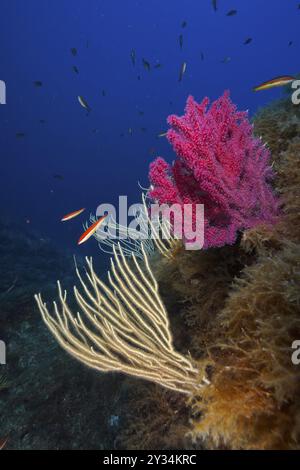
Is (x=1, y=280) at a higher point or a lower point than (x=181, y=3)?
lower

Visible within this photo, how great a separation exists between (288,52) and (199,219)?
4830 inches

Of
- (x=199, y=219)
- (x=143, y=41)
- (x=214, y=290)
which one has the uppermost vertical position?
(x=143, y=41)

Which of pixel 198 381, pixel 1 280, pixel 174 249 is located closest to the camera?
pixel 198 381

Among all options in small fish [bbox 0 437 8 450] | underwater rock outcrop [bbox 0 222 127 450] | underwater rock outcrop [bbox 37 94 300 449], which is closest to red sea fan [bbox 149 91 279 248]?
underwater rock outcrop [bbox 37 94 300 449]

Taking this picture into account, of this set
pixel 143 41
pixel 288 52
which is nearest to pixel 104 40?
pixel 143 41

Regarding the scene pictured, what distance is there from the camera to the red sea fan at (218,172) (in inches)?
92.6

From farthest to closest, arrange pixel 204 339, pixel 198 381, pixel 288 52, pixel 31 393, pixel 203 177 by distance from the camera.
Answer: pixel 288 52, pixel 31 393, pixel 204 339, pixel 203 177, pixel 198 381

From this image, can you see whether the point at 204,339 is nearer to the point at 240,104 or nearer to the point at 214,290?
the point at 214,290

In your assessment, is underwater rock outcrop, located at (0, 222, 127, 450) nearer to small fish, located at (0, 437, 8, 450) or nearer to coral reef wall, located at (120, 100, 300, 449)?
small fish, located at (0, 437, 8, 450)

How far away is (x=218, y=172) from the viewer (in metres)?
2.38

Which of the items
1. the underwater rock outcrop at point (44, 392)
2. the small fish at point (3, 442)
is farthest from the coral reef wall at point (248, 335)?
the small fish at point (3, 442)

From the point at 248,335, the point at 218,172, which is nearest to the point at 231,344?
the point at 248,335

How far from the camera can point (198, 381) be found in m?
1.89

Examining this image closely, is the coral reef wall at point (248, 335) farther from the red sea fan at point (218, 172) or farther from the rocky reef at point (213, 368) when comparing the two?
the red sea fan at point (218, 172)
